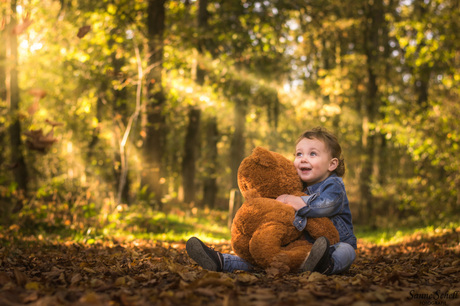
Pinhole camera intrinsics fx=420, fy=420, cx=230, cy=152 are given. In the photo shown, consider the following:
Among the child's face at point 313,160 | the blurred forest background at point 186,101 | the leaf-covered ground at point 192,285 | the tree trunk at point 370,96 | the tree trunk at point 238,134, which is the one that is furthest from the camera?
the tree trunk at point 370,96

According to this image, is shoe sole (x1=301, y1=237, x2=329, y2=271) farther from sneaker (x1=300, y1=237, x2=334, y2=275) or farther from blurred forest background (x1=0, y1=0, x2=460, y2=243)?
blurred forest background (x1=0, y1=0, x2=460, y2=243)

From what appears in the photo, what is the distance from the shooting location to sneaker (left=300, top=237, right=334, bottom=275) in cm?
356

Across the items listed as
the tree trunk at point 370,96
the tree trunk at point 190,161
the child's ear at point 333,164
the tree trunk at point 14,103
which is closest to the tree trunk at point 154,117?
the tree trunk at point 14,103

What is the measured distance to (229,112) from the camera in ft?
53.7

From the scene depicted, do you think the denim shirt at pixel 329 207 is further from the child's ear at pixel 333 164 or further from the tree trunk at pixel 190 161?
the tree trunk at pixel 190 161

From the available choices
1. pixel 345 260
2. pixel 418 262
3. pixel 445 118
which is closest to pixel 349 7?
pixel 445 118

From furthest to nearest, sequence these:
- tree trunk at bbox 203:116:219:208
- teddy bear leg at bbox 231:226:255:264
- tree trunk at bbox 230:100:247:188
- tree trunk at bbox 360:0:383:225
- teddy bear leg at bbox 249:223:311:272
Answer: tree trunk at bbox 203:116:219:208 < tree trunk at bbox 360:0:383:225 < tree trunk at bbox 230:100:247:188 < teddy bear leg at bbox 231:226:255:264 < teddy bear leg at bbox 249:223:311:272

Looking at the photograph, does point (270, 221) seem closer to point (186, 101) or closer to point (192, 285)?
point (192, 285)

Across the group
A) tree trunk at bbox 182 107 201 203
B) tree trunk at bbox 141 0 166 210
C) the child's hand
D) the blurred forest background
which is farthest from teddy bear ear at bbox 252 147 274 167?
tree trunk at bbox 182 107 201 203

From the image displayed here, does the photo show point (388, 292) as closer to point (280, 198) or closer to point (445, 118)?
point (280, 198)

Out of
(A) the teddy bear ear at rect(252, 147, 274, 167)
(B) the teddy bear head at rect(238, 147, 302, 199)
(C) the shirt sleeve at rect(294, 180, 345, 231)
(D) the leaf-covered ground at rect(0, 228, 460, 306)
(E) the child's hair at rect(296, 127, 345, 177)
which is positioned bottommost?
(D) the leaf-covered ground at rect(0, 228, 460, 306)

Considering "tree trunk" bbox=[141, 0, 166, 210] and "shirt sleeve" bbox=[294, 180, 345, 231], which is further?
"tree trunk" bbox=[141, 0, 166, 210]

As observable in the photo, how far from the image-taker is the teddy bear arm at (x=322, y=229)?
3904 mm

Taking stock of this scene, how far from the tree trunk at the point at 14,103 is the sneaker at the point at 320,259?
9.18 metres
